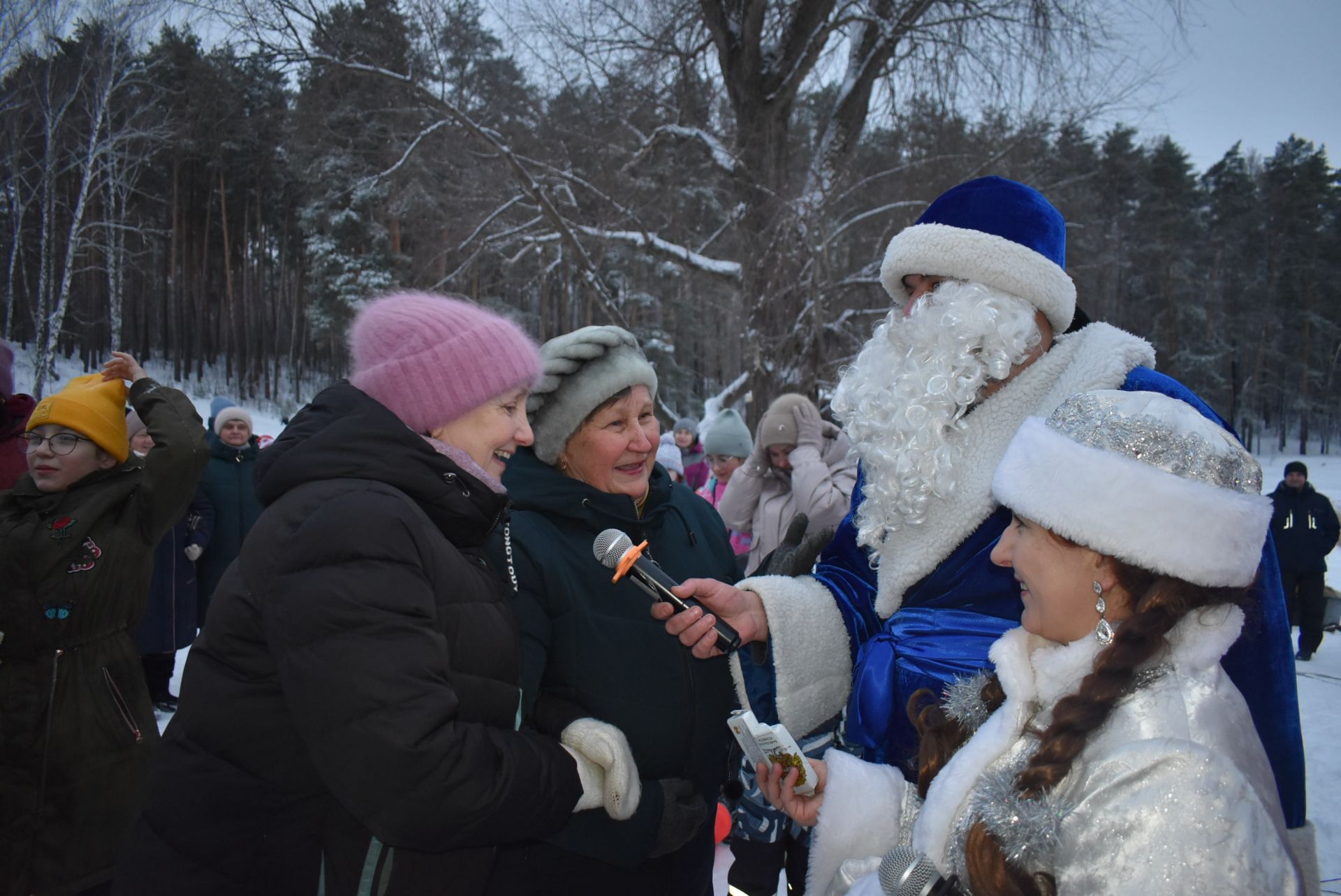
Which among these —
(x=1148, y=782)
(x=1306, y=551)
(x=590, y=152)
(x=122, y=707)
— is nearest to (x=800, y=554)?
(x=1148, y=782)

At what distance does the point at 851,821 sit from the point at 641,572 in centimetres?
64

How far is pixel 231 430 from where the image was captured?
6227 mm

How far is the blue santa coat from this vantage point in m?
1.41

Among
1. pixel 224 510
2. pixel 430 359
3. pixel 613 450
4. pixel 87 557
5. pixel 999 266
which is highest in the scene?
pixel 999 266

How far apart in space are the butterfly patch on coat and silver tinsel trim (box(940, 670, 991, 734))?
112 inches

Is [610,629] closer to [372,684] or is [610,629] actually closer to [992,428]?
[372,684]

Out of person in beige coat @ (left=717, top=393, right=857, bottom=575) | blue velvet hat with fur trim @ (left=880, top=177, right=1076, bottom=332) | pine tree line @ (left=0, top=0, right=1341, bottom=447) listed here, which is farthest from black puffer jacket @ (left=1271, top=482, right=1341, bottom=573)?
blue velvet hat with fur trim @ (left=880, top=177, right=1076, bottom=332)

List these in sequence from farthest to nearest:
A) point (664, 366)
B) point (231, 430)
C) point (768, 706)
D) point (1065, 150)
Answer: point (664, 366) → point (1065, 150) → point (231, 430) → point (768, 706)

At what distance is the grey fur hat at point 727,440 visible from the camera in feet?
21.6

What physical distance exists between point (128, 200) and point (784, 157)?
26.5 metres

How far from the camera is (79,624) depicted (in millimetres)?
2691

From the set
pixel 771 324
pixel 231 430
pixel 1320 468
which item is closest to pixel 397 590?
pixel 231 430

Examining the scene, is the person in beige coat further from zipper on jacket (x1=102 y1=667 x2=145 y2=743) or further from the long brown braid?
the long brown braid

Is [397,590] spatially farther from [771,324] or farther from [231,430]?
[771,324]
